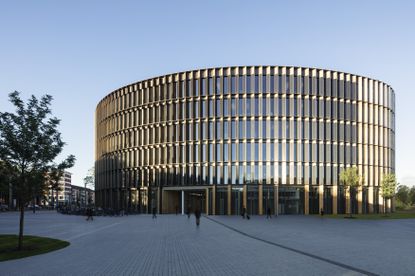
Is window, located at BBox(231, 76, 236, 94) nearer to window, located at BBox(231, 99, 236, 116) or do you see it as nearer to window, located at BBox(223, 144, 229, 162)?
window, located at BBox(231, 99, 236, 116)

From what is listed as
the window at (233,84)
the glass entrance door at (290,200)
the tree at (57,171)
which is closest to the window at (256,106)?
the window at (233,84)

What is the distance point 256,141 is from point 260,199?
844cm

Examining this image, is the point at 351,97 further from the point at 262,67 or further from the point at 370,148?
the point at 262,67

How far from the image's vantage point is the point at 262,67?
63.9 meters

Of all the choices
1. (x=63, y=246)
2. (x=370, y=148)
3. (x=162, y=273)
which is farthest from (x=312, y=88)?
(x=162, y=273)

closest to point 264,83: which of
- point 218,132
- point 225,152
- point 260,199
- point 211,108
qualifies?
point 211,108

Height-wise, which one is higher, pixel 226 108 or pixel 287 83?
pixel 287 83

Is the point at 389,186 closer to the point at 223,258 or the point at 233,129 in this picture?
the point at 233,129

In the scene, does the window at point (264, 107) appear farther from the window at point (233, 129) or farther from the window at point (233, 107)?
the window at point (233, 129)

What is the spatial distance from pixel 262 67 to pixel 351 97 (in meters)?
15.6

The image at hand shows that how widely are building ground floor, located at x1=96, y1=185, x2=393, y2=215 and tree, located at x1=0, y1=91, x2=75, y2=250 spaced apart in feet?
132

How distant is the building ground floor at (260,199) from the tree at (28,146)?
40271mm

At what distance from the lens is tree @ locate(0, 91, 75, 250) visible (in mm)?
19234

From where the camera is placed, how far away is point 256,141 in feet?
206
